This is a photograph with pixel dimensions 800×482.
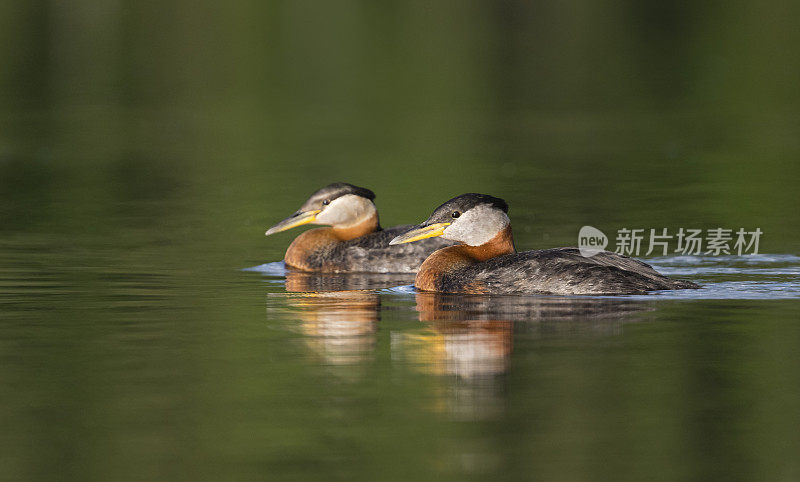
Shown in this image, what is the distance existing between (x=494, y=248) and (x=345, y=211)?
3579mm

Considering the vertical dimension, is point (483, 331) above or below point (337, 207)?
below

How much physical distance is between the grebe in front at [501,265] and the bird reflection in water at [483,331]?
8.2 inches

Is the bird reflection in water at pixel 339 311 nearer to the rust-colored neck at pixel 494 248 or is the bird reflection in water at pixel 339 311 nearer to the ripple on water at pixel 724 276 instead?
the ripple on water at pixel 724 276

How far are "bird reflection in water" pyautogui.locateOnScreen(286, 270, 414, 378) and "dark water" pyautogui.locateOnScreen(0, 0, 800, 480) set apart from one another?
5 cm

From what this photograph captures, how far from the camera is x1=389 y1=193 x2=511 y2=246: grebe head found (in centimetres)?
1455

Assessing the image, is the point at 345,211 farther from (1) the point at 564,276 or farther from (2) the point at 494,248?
(1) the point at 564,276

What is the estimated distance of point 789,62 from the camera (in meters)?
42.2

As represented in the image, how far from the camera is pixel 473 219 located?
14.6m

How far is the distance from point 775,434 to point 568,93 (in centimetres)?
3003

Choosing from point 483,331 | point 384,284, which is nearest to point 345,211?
point 384,284

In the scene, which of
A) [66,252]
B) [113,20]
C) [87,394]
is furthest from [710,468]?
[113,20]
